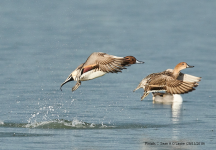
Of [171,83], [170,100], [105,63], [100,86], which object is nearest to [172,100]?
[170,100]

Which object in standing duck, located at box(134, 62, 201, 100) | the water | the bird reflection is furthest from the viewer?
the bird reflection

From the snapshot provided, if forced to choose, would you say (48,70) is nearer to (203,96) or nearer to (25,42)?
(203,96)

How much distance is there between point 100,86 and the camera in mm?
15594

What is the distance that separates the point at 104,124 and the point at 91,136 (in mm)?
1136

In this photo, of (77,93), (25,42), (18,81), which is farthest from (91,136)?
(25,42)

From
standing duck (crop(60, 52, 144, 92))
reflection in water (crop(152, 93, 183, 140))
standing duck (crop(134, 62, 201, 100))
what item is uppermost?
standing duck (crop(60, 52, 144, 92))

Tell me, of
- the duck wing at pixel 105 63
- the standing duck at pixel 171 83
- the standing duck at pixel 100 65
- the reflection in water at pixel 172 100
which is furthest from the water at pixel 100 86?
the duck wing at pixel 105 63

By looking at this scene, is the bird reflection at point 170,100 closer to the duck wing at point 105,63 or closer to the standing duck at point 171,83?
the standing duck at point 171,83

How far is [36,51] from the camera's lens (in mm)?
22656

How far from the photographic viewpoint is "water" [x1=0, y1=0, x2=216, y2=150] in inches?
383

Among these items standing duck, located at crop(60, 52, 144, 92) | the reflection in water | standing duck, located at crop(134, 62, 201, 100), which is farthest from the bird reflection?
standing duck, located at crop(60, 52, 144, 92)

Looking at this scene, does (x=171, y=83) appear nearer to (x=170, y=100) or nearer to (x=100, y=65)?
(x=100, y=65)

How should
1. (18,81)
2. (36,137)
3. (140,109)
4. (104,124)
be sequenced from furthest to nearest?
(18,81), (140,109), (104,124), (36,137)

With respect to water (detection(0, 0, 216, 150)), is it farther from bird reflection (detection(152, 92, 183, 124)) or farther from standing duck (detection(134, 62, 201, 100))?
standing duck (detection(134, 62, 201, 100))
